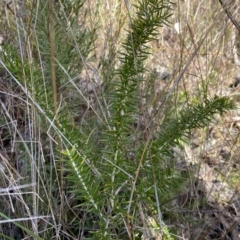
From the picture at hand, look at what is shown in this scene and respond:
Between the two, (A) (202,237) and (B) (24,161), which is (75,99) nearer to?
(B) (24,161)

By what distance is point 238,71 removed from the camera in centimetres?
248

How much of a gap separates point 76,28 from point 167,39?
4.54 feet

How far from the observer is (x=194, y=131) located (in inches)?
82.9

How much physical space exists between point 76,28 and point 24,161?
518mm

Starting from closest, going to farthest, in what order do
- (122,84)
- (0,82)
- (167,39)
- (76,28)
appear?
1. (122,84)
2. (76,28)
3. (0,82)
4. (167,39)

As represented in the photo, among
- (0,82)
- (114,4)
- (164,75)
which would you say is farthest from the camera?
(164,75)

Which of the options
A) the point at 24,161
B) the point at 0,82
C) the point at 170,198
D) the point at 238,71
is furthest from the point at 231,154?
the point at 0,82

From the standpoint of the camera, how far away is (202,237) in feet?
4.94

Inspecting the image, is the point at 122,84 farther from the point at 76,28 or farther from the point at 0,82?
the point at 0,82

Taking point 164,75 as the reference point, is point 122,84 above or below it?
below

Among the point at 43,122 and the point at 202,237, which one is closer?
the point at 43,122

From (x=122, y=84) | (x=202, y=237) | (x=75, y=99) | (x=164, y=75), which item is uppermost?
(x=164, y=75)

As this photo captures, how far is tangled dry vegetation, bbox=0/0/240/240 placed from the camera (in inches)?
60.1

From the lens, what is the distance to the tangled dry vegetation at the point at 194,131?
153cm
